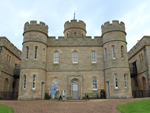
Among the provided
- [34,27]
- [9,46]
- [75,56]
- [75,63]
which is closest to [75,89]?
[75,63]

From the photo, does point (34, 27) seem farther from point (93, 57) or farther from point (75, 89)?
point (75, 89)

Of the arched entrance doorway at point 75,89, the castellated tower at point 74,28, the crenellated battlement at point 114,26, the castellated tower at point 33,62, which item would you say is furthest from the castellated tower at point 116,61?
the castellated tower at point 33,62

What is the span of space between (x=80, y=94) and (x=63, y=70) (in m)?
3.93

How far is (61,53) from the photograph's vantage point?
71.8 ft

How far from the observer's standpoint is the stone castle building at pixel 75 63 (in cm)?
1927

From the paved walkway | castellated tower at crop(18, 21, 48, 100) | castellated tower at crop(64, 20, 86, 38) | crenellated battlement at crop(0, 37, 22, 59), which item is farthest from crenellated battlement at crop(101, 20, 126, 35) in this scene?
crenellated battlement at crop(0, 37, 22, 59)

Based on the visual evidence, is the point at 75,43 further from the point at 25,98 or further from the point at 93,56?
the point at 25,98

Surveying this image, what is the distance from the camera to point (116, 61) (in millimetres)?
19891

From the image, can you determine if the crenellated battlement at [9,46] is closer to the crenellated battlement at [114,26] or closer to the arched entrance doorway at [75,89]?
the arched entrance doorway at [75,89]

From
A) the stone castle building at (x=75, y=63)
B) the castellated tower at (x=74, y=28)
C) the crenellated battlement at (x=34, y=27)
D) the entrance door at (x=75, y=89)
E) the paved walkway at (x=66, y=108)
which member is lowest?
the paved walkway at (x=66, y=108)

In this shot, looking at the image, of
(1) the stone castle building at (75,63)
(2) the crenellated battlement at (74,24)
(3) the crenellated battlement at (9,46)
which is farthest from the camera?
(2) the crenellated battlement at (74,24)

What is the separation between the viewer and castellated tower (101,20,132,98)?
62.2ft

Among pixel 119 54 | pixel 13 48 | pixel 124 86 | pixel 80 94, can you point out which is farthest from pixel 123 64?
pixel 13 48

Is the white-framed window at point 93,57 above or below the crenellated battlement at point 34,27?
below
